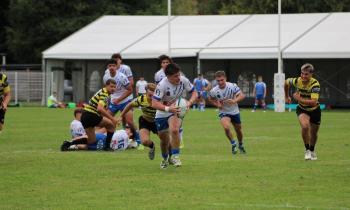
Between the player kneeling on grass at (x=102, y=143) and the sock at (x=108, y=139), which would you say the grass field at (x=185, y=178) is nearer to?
the player kneeling on grass at (x=102, y=143)

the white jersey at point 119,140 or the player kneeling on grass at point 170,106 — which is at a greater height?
the player kneeling on grass at point 170,106

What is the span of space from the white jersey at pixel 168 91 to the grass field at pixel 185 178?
122 centimetres

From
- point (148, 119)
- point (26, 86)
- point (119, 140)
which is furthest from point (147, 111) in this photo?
point (26, 86)

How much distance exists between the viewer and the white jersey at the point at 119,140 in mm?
21291

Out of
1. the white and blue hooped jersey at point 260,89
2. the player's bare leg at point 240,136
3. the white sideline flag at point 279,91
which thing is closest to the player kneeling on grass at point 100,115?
the player's bare leg at point 240,136

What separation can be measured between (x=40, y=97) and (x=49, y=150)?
130 feet

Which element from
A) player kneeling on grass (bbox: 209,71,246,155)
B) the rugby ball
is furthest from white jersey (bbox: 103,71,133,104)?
the rugby ball

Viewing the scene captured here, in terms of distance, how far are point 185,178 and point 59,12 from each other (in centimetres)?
5993

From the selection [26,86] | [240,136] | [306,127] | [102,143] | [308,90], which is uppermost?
[26,86]

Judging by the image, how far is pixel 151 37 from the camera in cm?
5500

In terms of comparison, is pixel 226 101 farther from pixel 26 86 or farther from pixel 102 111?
pixel 26 86

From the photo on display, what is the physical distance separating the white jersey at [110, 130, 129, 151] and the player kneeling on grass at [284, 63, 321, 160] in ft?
16.1

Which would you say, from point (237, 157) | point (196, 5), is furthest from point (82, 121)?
point (196, 5)

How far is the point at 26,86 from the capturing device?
198 feet
